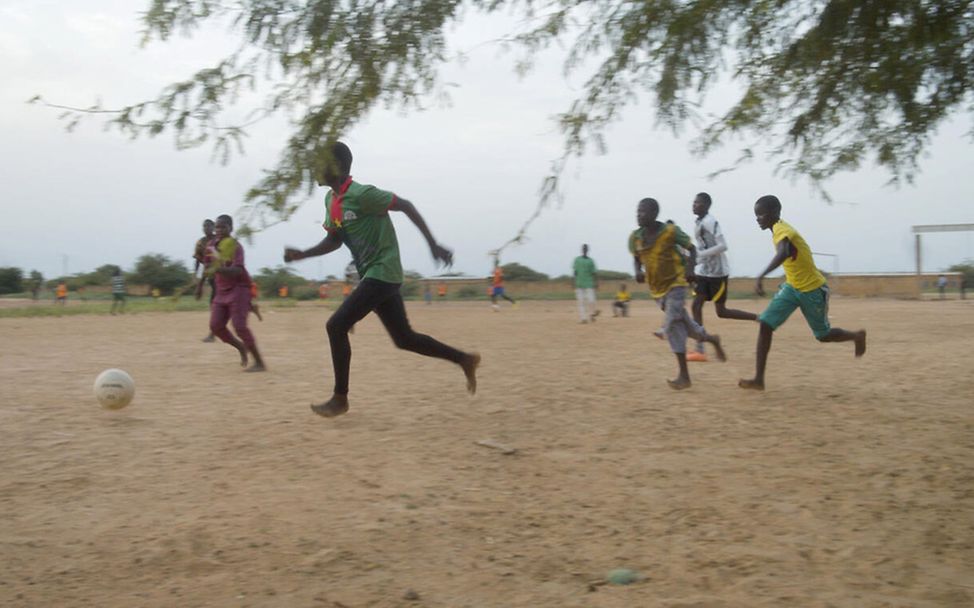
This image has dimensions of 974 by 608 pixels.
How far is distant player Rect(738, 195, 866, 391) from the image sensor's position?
278 inches

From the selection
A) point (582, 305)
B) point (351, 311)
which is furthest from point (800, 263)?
point (582, 305)

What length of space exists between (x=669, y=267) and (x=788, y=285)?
1.09m

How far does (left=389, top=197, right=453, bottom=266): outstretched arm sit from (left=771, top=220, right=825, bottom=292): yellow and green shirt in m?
2.99

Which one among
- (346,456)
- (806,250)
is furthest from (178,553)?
(806,250)

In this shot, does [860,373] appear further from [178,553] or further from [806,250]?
[178,553]

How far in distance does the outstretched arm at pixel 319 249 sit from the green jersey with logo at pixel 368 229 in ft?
0.16

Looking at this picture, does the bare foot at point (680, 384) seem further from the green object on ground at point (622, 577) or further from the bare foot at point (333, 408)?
the green object on ground at point (622, 577)

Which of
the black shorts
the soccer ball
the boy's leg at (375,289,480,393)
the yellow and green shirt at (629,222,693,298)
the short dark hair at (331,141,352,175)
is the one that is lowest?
the soccer ball

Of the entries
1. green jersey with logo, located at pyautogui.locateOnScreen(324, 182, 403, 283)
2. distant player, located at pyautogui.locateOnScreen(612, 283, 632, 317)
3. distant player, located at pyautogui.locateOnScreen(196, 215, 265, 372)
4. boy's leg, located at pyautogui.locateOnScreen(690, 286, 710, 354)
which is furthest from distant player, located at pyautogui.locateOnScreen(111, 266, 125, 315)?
green jersey with logo, located at pyautogui.locateOnScreen(324, 182, 403, 283)

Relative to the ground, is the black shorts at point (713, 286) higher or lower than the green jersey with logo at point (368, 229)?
lower

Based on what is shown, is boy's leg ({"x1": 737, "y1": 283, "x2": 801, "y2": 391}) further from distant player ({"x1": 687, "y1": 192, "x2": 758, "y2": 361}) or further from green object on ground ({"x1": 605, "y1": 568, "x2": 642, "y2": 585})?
green object on ground ({"x1": 605, "y1": 568, "x2": 642, "y2": 585})

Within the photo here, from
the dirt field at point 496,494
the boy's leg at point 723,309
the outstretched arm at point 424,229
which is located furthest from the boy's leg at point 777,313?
the outstretched arm at point 424,229

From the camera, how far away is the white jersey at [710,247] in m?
9.36

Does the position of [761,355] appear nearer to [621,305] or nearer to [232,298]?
[232,298]
